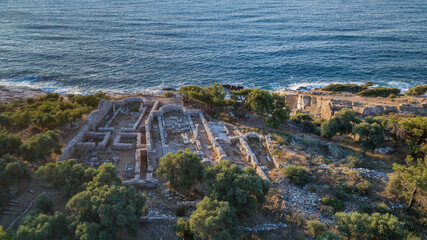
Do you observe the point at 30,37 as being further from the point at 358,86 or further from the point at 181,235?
the point at 358,86

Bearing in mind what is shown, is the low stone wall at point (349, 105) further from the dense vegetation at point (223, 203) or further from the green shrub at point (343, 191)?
the dense vegetation at point (223, 203)

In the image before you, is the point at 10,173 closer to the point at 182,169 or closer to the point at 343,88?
the point at 182,169

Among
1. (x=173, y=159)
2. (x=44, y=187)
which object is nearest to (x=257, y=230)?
(x=173, y=159)

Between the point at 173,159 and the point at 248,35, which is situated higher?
the point at 248,35

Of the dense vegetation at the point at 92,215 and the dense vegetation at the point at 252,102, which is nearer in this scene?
the dense vegetation at the point at 92,215

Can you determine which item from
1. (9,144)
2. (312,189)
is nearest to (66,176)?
(9,144)

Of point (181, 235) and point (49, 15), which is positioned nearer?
point (181, 235)

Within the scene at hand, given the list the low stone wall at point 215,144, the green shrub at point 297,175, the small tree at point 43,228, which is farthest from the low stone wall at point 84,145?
the green shrub at point 297,175
